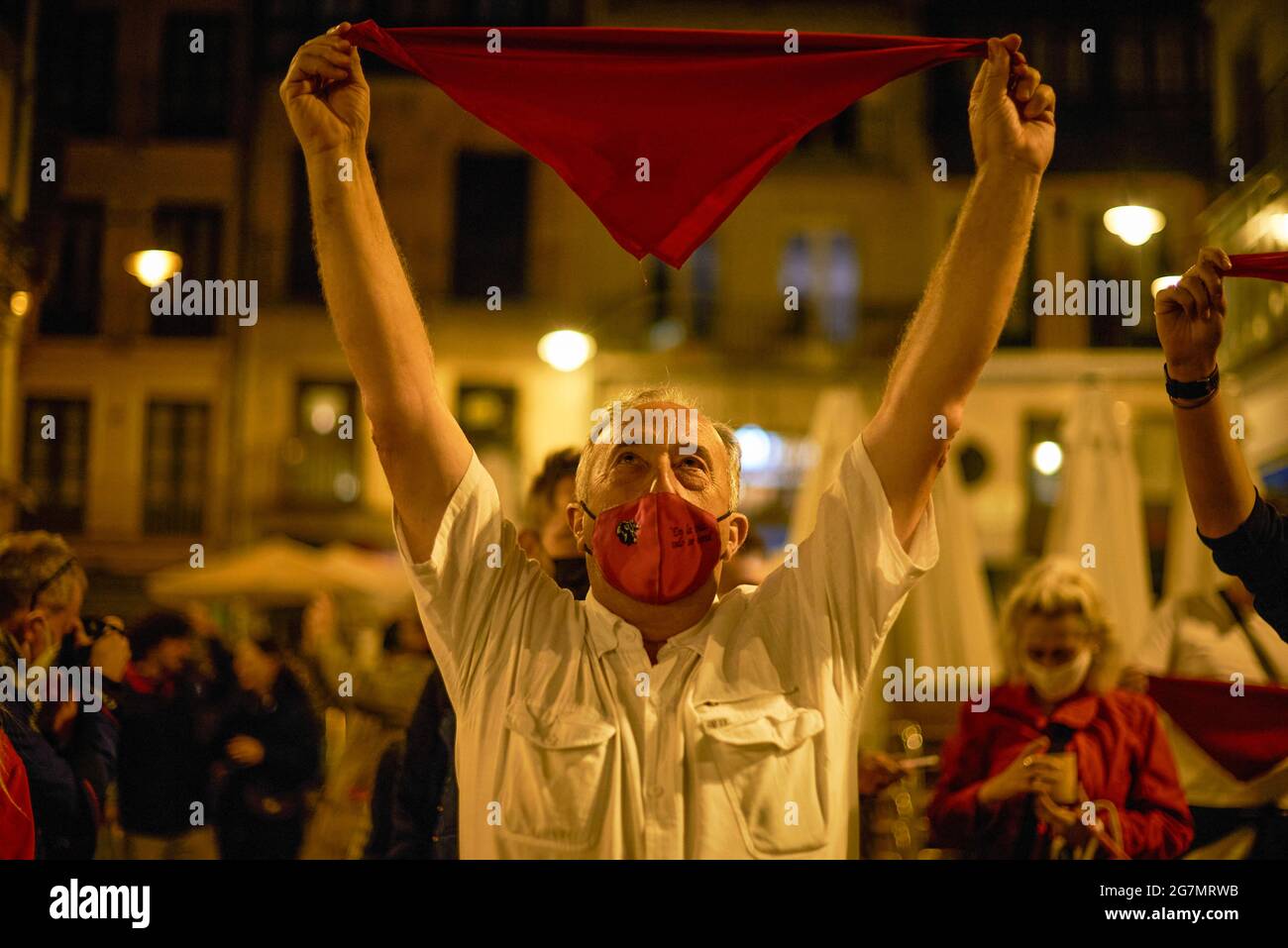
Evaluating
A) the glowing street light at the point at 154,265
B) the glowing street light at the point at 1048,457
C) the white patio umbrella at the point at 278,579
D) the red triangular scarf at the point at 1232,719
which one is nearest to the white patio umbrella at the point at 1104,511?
the red triangular scarf at the point at 1232,719

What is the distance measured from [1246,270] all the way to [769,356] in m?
17.4

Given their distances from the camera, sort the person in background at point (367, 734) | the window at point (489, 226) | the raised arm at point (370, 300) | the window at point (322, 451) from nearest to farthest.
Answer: the raised arm at point (370, 300) < the person in background at point (367, 734) < the window at point (322, 451) < the window at point (489, 226)

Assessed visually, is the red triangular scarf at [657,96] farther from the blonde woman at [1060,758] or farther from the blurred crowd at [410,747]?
the blonde woman at [1060,758]

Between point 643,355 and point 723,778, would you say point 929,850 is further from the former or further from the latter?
point 643,355

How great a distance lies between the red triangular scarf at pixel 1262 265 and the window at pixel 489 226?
59.4 ft

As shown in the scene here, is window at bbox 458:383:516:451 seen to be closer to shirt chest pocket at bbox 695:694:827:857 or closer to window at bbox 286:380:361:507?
window at bbox 286:380:361:507

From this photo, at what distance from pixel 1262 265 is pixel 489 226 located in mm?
18538

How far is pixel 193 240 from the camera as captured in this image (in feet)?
67.8

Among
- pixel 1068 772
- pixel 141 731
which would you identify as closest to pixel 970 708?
pixel 1068 772

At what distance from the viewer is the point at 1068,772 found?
3855 mm

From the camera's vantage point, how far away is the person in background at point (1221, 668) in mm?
4152

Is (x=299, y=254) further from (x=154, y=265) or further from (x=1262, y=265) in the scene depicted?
(x=1262, y=265)

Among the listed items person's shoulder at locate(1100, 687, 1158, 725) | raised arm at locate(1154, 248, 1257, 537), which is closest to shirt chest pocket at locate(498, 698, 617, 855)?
raised arm at locate(1154, 248, 1257, 537)

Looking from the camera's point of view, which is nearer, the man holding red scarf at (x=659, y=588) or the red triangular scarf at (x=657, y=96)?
the man holding red scarf at (x=659, y=588)
